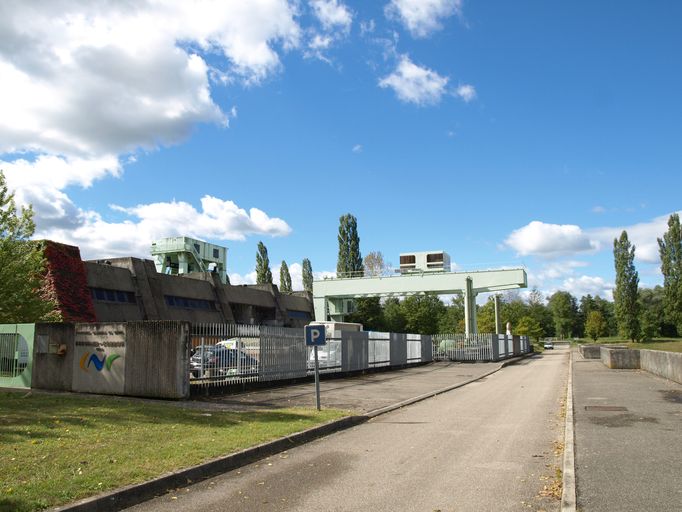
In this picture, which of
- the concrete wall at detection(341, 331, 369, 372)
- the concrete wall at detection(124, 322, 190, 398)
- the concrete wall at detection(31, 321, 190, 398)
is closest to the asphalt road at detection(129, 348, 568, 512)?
the concrete wall at detection(124, 322, 190, 398)

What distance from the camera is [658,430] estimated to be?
1038cm

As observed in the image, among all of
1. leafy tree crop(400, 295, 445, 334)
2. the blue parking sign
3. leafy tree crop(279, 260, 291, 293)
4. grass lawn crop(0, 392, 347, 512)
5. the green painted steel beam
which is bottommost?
grass lawn crop(0, 392, 347, 512)

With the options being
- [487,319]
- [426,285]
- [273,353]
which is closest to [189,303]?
[426,285]

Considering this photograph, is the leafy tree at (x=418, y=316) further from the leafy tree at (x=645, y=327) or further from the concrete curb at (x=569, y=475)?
the concrete curb at (x=569, y=475)

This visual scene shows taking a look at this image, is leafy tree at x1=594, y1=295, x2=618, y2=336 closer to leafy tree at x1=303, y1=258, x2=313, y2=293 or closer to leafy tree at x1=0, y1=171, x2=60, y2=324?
leafy tree at x1=303, y1=258, x2=313, y2=293

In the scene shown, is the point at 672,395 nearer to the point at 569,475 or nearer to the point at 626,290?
the point at 569,475

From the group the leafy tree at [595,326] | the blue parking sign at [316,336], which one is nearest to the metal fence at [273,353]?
the blue parking sign at [316,336]

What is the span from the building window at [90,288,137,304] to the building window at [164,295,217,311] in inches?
158

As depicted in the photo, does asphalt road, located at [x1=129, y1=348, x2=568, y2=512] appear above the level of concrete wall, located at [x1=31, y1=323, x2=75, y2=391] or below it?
below

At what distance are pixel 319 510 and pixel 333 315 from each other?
51.4 meters

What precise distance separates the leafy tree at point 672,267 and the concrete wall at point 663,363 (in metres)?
56.6

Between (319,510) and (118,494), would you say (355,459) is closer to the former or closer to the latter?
(319,510)

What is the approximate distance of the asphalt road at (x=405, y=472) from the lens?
6.23 m

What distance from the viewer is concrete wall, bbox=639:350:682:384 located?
19.1 metres
